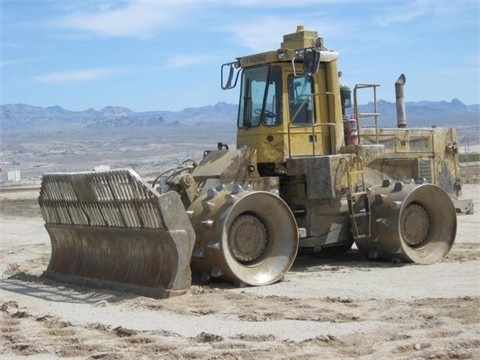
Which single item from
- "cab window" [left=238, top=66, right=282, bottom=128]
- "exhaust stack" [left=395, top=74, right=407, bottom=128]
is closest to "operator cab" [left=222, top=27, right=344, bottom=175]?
"cab window" [left=238, top=66, right=282, bottom=128]

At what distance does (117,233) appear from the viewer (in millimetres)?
11125

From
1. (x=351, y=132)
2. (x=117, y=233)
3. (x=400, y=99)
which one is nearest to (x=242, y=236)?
(x=117, y=233)

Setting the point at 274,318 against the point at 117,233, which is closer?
the point at 274,318

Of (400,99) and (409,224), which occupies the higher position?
(400,99)

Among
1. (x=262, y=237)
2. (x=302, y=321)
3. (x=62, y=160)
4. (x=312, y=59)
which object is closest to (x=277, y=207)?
(x=262, y=237)

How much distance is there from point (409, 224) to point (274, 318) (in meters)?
4.41

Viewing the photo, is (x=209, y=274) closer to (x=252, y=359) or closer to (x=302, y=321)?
(x=302, y=321)

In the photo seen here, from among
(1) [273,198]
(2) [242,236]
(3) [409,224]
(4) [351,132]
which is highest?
(4) [351,132]

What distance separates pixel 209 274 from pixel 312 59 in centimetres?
310

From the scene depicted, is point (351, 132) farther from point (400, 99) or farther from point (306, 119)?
point (400, 99)

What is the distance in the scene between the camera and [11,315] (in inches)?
376

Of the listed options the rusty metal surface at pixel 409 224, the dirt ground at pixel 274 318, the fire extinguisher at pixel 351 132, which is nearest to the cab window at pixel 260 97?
the fire extinguisher at pixel 351 132

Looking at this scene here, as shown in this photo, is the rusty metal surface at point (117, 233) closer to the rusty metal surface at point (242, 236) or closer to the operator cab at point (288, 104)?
the rusty metal surface at point (242, 236)

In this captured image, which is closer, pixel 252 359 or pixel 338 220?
pixel 252 359
